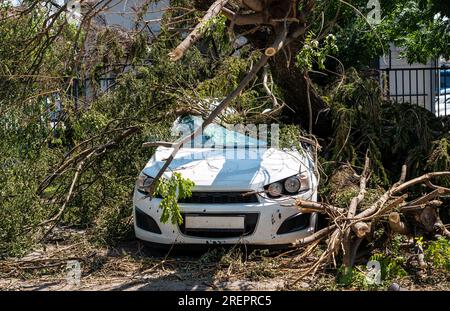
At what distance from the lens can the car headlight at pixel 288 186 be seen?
6.42m

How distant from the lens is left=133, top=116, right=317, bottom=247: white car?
6332 millimetres

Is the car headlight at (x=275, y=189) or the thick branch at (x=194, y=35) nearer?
the thick branch at (x=194, y=35)

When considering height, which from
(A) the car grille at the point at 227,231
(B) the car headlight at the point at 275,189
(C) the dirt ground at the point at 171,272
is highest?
(B) the car headlight at the point at 275,189

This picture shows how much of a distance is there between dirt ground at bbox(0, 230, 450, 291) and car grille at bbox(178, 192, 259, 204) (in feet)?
1.58

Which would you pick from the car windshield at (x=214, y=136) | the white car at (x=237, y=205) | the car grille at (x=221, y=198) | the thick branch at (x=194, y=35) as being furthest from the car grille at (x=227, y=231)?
the thick branch at (x=194, y=35)

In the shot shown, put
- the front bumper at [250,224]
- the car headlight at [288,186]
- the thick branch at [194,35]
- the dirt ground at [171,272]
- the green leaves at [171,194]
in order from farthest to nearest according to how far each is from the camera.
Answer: the car headlight at [288,186]
the front bumper at [250,224]
the dirt ground at [171,272]
the green leaves at [171,194]
the thick branch at [194,35]

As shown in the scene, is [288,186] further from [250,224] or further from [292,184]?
[250,224]

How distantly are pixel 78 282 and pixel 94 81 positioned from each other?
3523 mm

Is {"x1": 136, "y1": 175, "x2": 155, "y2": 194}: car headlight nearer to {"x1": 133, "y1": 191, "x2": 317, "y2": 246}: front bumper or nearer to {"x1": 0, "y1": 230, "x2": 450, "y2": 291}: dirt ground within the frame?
{"x1": 133, "y1": 191, "x2": 317, "y2": 246}: front bumper

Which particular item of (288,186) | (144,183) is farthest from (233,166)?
(144,183)

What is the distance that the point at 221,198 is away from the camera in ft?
21.0

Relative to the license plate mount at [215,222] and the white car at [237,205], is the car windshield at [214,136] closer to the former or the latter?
the white car at [237,205]

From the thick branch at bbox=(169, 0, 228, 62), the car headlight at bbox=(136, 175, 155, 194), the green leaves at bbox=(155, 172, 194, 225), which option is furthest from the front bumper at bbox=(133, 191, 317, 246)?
the thick branch at bbox=(169, 0, 228, 62)
